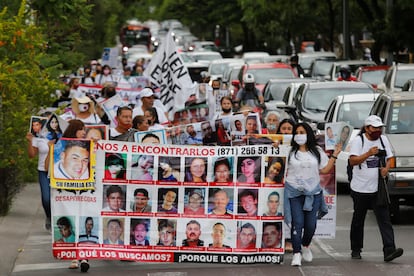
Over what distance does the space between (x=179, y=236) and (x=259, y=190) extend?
95 cm

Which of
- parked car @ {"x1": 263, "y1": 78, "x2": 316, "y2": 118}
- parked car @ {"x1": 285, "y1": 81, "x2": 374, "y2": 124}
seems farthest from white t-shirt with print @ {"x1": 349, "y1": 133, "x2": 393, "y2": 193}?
parked car @ {"x1": 263, "y1": 78, "x2": 316, "y2": 118}

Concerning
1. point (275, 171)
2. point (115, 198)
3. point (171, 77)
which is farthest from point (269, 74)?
point (115, 198)

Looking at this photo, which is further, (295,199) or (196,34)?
(196,34)

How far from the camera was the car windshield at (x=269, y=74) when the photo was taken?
1258 inches

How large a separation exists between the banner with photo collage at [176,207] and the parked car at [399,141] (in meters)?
3.38

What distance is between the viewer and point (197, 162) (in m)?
12.0

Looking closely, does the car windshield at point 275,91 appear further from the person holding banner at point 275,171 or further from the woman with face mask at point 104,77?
the person holding banner at point 275,171

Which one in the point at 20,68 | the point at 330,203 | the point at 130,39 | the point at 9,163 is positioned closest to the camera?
the point at 330,203

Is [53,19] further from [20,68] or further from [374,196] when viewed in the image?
[374,196]

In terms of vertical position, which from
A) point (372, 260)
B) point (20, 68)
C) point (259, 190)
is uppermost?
point (20, 68)

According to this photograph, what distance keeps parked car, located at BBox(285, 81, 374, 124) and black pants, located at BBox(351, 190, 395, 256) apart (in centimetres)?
982

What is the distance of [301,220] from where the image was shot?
12.0 metres

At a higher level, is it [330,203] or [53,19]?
[53,19]

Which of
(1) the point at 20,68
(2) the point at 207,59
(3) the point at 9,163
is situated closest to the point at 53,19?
(1) the point at 20,68
